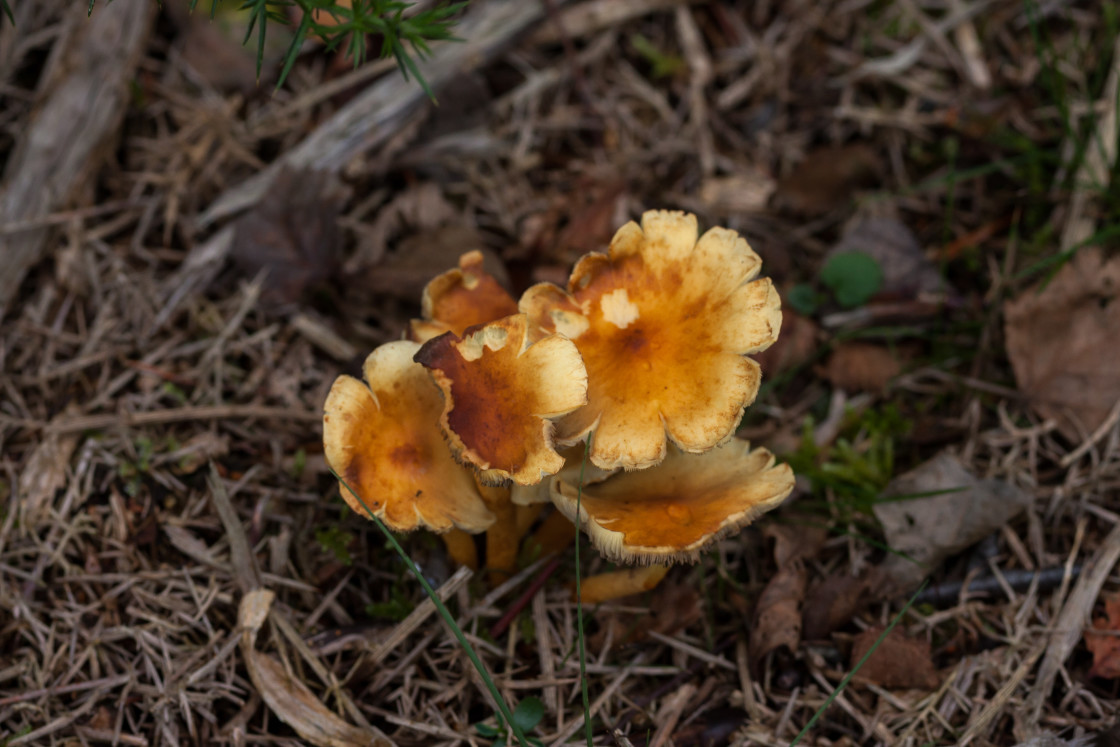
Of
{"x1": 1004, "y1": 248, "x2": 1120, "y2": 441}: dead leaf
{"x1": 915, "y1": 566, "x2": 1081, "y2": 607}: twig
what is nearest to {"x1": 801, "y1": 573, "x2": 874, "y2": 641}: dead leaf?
{"x1": 915, "y1": 566, "x2": 1081, "y2": 607}: twig

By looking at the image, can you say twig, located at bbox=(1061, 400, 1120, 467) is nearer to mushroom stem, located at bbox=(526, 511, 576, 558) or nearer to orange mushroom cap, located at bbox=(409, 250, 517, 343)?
mushroom stem, located at bbox=(526, 511, 576, 558)

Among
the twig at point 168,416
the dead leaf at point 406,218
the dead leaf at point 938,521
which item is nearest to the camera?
the dead leaf at point 938,521

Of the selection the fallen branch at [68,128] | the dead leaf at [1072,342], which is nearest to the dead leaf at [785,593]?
the dead leaf at [1072,342]

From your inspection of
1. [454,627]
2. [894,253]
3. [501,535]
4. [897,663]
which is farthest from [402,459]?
[894,253]

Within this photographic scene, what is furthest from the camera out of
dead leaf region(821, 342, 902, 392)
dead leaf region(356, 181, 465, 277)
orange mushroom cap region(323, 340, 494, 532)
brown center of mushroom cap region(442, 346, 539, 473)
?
dead leaf region(356, 181, 465, 277)

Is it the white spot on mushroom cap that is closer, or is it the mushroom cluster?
the mushroom cluster

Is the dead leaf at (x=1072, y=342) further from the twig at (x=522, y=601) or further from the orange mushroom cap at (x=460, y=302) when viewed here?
the orange mushroom cap at (x=460, y=302)

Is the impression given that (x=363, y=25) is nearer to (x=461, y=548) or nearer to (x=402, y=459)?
(x=402, y=459)
